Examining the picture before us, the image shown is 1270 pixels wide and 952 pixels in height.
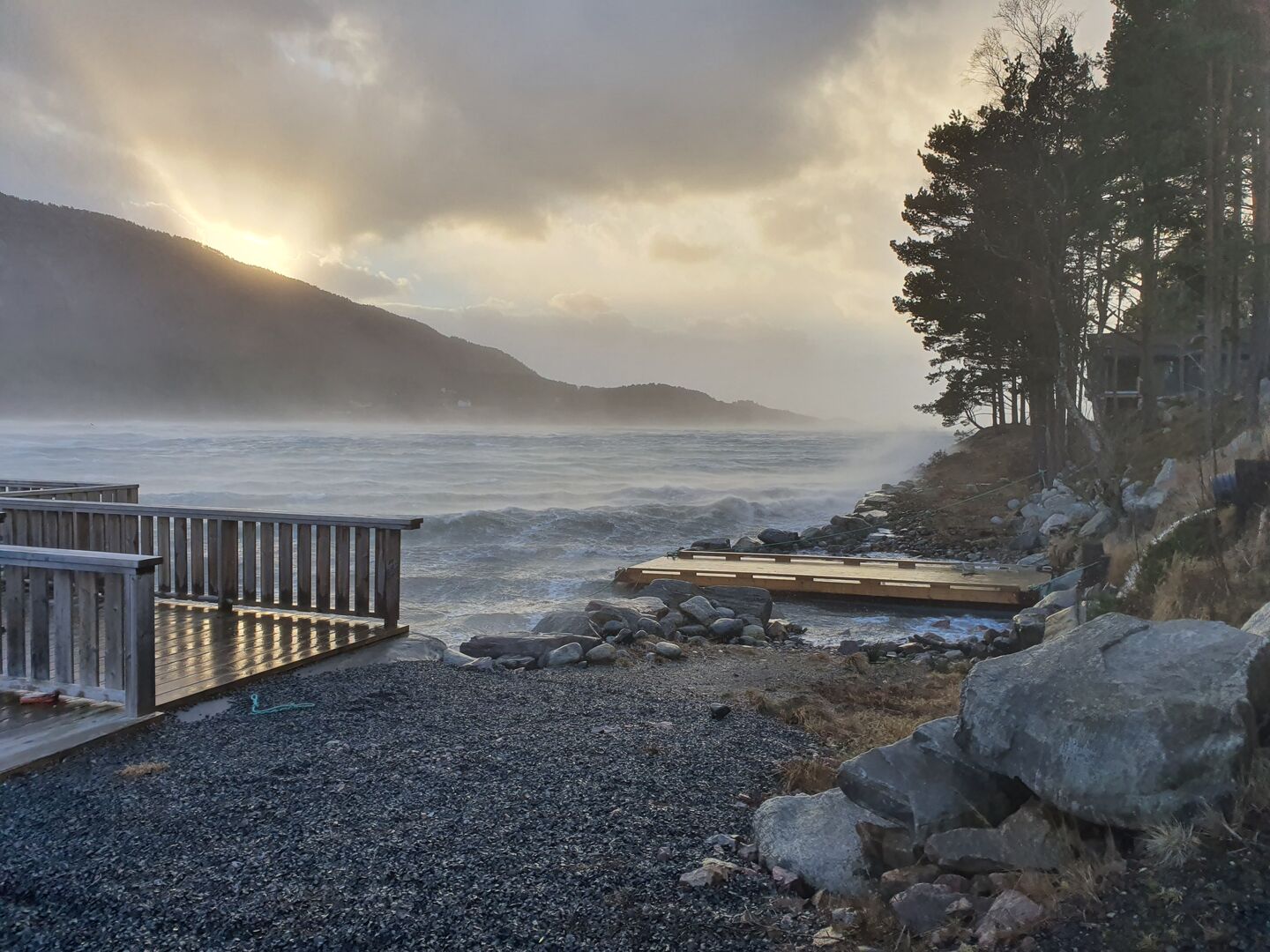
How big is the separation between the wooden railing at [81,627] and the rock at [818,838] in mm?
3753

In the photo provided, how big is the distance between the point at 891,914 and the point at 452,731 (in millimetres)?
2913

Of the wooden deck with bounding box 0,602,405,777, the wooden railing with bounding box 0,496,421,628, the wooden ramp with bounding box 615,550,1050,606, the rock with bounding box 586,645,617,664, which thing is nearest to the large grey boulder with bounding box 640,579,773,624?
the wooden ramp with bounding box 615,550,1050,606

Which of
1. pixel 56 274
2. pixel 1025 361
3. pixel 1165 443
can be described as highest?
pixel 56 274

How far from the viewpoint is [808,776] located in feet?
14.1

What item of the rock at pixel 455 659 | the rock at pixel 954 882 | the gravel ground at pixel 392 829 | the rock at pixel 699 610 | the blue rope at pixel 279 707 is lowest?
the rock at pixel 699 610

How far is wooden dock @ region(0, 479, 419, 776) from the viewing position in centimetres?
496

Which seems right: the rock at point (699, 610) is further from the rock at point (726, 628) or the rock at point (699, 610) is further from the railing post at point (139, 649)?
the railing post at point (139, 649)

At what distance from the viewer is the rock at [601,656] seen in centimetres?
797

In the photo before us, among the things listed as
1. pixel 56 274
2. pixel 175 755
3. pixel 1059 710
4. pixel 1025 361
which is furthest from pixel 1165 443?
pixel 56 274

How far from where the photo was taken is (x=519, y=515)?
23.5 metres

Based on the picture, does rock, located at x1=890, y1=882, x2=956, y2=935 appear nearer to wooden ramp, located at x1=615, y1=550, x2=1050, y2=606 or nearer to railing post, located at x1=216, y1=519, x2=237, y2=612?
railing post, located at x1=216, y1=519, x2=237, y2=612

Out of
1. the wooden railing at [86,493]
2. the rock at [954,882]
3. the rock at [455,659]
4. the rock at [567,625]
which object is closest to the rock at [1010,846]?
the rock at [954,882]

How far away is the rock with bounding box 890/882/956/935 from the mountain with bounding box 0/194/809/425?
149m

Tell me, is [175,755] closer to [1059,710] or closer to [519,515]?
[1059,710]
